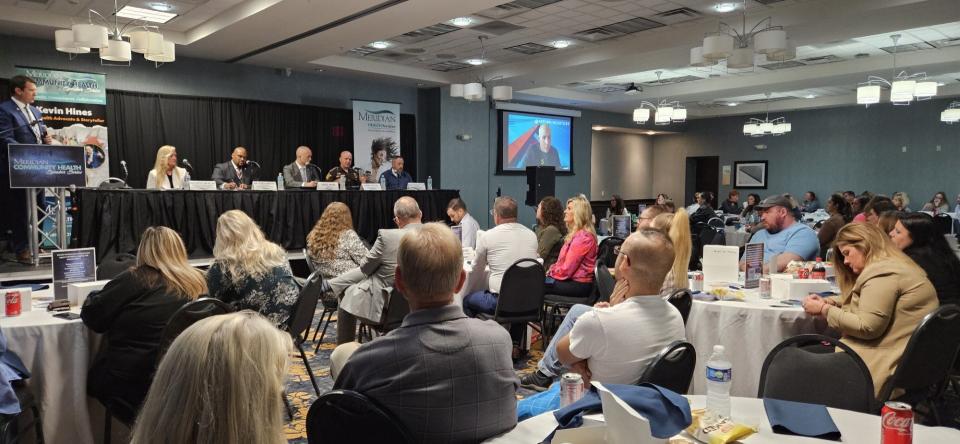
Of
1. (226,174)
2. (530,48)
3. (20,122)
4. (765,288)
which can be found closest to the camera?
(765,288)

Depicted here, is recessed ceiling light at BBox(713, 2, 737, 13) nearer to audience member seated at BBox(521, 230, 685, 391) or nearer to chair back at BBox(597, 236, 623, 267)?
chair back at BBox(597, 236, 623, 267)

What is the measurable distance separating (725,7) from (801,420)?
6.47m

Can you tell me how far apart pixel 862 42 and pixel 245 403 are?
10.4 meters

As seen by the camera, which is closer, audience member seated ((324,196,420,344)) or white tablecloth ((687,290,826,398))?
white tablecloth ((687,290,826,398))

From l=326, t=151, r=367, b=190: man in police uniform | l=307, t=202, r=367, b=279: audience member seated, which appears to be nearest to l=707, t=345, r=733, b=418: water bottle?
l=307, t=202, r=367, b=279: audience member seated

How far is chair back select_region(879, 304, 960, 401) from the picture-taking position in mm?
2557

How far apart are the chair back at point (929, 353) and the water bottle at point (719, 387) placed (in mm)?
1326

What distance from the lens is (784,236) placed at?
473 centimetres

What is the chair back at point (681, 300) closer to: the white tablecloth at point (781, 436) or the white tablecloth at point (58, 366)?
the white tablecloth at point (781, 436)

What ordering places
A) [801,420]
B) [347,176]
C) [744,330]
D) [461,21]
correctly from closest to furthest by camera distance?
[801,420] < [744,330] < [461,21] < [347,176]

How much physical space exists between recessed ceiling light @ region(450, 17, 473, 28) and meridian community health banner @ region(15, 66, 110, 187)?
188 inches

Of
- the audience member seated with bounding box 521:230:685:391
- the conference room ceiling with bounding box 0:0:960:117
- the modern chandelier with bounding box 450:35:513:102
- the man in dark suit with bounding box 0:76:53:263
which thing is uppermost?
the conference room ceiling with bounding box 0:0:960:117

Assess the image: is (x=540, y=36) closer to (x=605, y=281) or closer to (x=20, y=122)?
(x=605, y=281)

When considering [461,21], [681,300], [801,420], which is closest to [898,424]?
[801,420]
